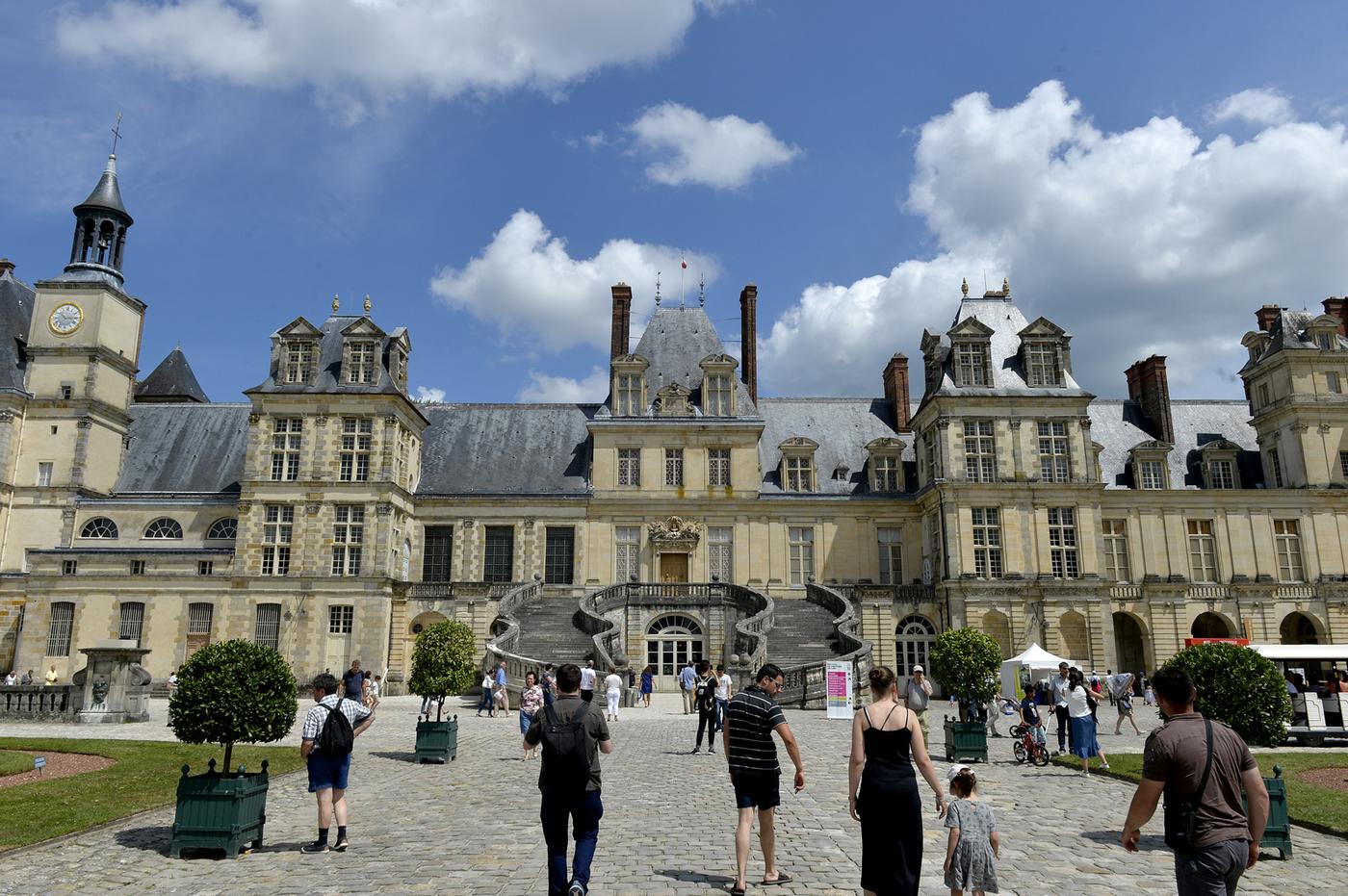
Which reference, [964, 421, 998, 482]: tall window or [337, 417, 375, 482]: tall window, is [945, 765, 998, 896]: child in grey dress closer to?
[964, 421, 998, 482]: tall window

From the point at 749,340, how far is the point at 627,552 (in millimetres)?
12114

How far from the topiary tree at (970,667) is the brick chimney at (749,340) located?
1024 inches

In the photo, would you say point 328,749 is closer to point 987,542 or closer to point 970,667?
point 970,667

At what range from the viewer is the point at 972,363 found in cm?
4009

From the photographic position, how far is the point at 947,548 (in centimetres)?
3781

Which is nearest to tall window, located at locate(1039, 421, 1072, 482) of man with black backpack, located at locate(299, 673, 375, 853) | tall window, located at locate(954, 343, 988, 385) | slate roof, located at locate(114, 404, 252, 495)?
tall window, located at locate(954, 343, 988, 385)

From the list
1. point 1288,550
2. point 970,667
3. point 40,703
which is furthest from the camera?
point 1288,550

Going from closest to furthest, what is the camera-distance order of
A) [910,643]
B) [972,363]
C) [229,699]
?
[229,699]
[910,643]
[972,363]

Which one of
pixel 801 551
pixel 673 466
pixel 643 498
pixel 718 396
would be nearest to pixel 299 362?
pixel 643 498

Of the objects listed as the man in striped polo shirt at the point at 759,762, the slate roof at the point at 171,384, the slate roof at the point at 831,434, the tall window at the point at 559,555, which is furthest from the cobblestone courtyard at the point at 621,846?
the slate roof at the point at 171,384

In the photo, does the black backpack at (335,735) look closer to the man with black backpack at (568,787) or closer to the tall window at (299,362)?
the man with black backpack at (568,787)

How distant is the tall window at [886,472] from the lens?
1672 inches

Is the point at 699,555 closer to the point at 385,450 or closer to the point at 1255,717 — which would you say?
the point at 385,450

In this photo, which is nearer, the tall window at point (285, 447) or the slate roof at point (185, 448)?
the tall window at point (285, 447)
